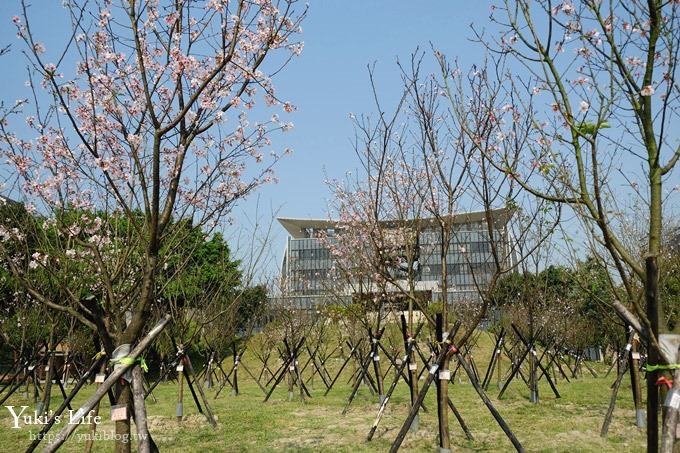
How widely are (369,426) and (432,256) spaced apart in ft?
50.2

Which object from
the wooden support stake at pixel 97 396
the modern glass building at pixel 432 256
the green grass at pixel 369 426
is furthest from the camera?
the modern glass building at pixel 432 256

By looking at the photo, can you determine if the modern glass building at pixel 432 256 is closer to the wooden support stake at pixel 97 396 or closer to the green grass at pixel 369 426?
the green grass at pixel 369 426

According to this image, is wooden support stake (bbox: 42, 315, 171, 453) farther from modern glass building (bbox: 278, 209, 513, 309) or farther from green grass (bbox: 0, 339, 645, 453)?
green grass (bbox: 0, 339, 645, 453)

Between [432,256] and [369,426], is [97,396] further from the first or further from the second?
[432,256]

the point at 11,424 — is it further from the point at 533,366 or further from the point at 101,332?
the point at 533,366

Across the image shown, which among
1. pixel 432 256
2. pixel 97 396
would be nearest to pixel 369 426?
pixel 97 396

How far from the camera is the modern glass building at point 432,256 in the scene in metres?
8.18

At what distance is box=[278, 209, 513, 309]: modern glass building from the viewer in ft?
26.8

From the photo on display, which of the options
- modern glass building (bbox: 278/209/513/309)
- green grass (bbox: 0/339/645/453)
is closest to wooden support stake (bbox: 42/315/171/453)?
modern glass building (bbox: 278/209/513/309)

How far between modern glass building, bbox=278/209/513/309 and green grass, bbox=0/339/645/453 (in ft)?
7.93

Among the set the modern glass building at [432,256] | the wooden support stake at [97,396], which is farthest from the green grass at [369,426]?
the wooden support stake at [97,396]

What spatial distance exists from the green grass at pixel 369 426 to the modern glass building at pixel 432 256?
2418 millimetres

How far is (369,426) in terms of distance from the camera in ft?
31.8

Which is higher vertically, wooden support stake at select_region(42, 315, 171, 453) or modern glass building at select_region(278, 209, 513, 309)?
modern glass building at select_region(278, 209, 513, 309)
